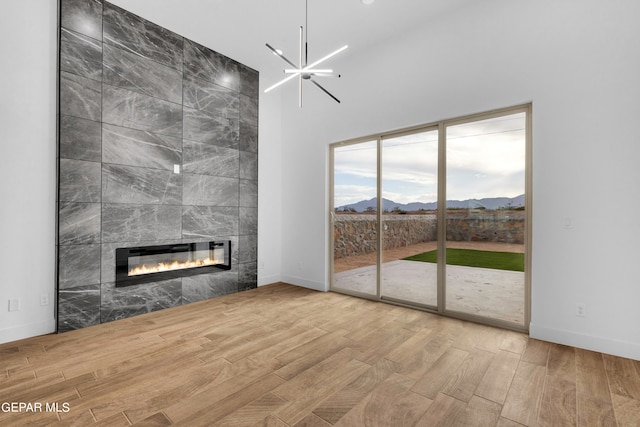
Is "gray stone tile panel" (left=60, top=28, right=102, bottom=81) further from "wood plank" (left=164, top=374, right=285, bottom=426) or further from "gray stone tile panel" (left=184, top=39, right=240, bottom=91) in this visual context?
"wood plank" (left=164, top=374, right=285, bottom=426)

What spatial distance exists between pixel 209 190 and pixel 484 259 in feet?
12.4

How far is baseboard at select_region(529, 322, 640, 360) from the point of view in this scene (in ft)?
8.32

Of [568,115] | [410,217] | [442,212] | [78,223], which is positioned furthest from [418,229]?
[78,223]

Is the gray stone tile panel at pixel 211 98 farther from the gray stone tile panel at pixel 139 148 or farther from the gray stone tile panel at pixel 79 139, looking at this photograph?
the gray stone tile panel at pixel 79 139

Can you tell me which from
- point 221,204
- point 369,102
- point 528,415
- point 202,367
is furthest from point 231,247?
point 528,415

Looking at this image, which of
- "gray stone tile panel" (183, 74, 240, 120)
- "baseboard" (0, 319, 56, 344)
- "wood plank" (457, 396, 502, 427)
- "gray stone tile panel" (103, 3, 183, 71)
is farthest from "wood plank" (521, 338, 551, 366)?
"gray stone tile panel" (103, 3, 183, 71)

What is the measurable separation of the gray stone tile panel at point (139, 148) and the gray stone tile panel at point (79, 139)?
3.0 inches

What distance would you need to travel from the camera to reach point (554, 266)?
2887 millimetres

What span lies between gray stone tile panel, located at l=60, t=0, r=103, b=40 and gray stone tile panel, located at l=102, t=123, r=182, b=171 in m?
1.02

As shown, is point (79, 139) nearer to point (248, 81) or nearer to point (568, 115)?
point (248, 81)

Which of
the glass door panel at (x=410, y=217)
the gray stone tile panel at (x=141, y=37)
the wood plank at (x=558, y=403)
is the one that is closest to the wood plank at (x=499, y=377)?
the wood plank at (x=558, y=403)

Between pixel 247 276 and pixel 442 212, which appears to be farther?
pixel 247 276

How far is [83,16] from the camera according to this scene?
325cm

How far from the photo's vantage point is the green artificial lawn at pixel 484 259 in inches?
128
